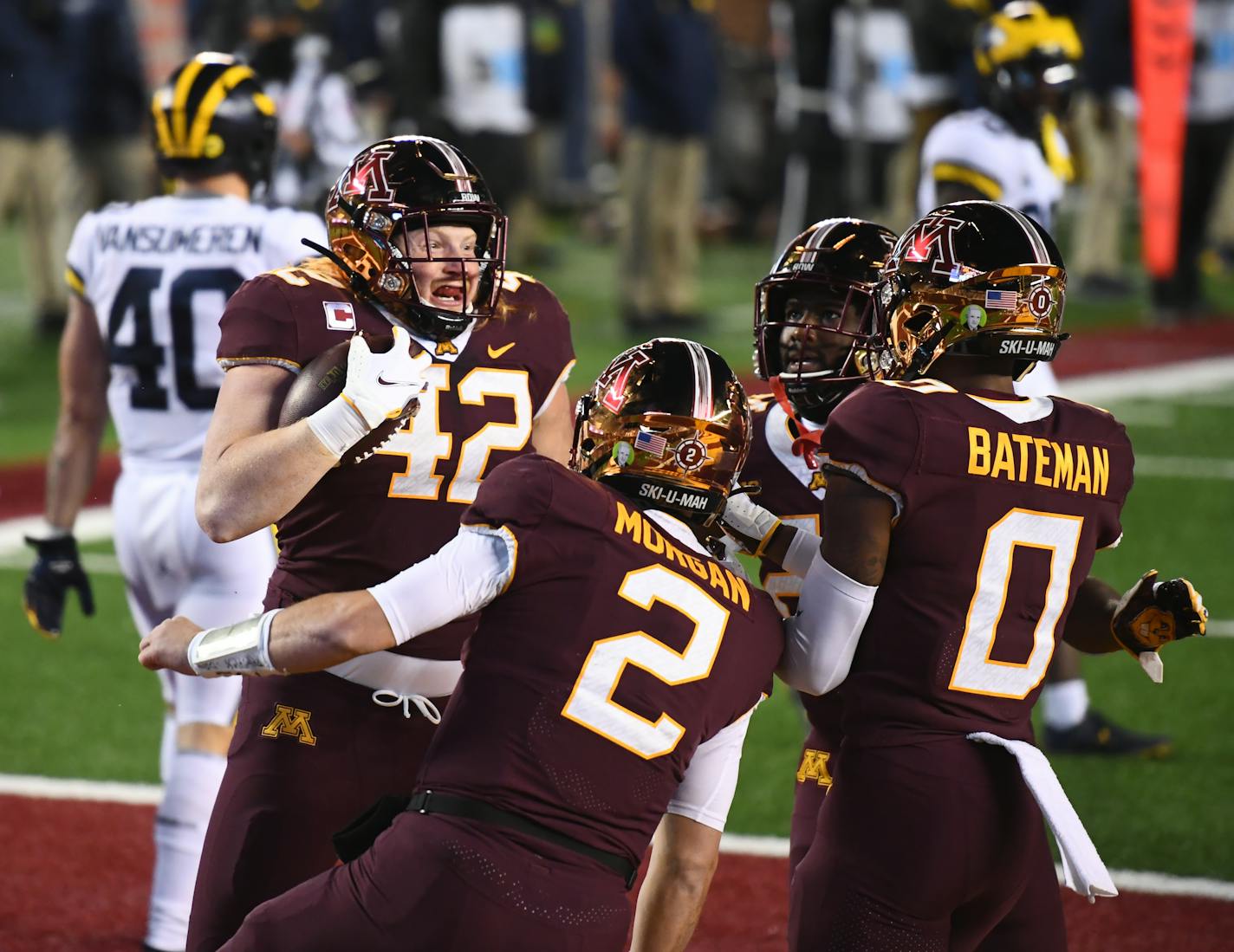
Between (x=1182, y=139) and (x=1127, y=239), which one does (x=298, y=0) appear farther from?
(x=1127, y=239)

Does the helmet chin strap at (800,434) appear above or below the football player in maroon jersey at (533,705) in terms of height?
above

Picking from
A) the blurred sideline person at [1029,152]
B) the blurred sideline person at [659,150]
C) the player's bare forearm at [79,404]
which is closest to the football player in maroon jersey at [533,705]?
the player's bare forearm at [79,404]

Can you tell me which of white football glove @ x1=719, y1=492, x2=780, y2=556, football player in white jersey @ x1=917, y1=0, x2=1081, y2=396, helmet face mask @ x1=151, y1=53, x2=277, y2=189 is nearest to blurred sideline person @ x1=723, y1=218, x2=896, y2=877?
white football glove @ x1=719, y1=492, x2=780, y2=556

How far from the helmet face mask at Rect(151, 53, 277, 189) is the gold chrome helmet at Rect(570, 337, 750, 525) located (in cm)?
211

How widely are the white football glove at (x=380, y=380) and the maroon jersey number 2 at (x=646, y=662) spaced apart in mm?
612

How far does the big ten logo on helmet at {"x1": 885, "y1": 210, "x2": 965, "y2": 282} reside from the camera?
3299 mm

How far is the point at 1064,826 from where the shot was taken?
3158 millimetres

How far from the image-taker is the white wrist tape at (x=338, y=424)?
326cm

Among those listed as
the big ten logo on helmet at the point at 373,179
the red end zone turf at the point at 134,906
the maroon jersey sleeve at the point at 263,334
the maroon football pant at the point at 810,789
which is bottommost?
the red end zone turf at the point at 134,906

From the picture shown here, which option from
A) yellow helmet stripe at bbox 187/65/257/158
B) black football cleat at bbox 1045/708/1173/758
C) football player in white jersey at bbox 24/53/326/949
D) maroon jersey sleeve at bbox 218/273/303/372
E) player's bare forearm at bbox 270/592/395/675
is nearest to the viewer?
player's bare forearm at bbox 270/592/395/675

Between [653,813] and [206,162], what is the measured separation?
2.60 meters

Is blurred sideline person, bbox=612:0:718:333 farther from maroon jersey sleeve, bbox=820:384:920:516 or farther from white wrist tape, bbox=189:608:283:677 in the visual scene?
white wrist tape, bbox=189:608:283:677

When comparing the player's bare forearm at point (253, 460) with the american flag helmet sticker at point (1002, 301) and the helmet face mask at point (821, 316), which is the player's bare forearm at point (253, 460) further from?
the american flag helmet sticker at point (1002, 301)

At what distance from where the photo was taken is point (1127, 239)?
1636cm
